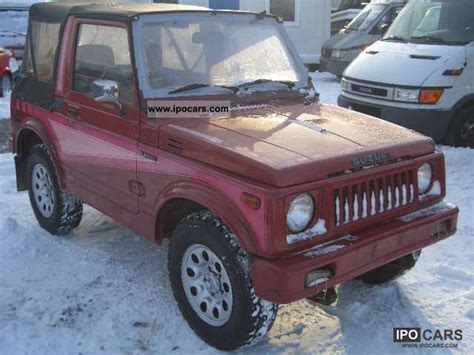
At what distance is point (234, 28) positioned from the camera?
4.38 m

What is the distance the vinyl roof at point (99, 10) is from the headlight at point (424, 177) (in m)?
1.99

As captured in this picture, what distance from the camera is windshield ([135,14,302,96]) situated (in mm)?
3926

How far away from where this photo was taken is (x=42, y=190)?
5219 millimetres

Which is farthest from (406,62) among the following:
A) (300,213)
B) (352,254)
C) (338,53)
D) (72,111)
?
(338,53)

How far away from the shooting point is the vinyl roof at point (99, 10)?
13.4ft

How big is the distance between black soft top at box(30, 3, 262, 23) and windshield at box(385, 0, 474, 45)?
4329 mm

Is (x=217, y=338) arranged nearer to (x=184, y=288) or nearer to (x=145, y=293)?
(x=184, y=288)

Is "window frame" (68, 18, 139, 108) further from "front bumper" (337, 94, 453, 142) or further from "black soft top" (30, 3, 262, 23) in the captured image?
"front bumper" (337, 94, 453, 142)

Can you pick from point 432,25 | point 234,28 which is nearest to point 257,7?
point 432,25

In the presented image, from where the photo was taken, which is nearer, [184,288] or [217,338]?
[217,338]

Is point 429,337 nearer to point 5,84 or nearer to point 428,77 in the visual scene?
point 428,77

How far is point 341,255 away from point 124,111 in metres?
1.80

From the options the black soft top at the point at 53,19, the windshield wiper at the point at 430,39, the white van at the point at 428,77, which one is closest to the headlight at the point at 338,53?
the white van at the point at 428,77

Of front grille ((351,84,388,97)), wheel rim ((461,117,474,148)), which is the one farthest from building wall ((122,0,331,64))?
wheel rim ((461,117,474,148))
